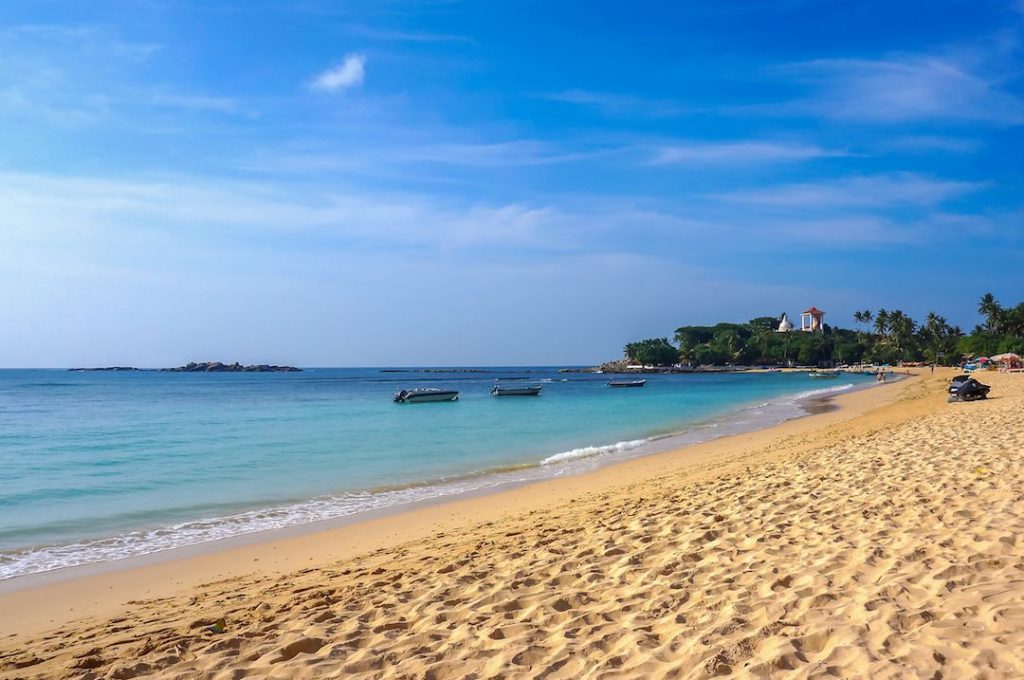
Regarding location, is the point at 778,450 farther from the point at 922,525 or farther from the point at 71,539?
the point at 71,539

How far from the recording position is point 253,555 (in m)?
8.81

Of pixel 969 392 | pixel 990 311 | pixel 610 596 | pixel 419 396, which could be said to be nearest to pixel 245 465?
pixel 610 596

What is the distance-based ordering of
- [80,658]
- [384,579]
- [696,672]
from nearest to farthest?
[696,672]
[80,658]
[384,579]

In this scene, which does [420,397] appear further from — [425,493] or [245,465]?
[425,493]

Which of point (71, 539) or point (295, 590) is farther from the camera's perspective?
point (71, 539)

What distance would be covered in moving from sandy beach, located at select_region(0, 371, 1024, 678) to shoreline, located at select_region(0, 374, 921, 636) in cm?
5

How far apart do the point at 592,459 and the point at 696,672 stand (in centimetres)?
1440

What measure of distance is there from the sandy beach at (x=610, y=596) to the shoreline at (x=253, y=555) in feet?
0.17

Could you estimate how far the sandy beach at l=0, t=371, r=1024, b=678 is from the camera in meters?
4.20

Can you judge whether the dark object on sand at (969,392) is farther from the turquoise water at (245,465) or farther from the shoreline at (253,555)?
the shoreline at (253,555)

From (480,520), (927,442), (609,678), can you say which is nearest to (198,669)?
(609,678)

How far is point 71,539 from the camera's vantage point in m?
10.1

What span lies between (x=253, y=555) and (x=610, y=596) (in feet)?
18.2

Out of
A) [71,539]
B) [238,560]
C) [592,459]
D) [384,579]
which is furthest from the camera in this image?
[592,459]
